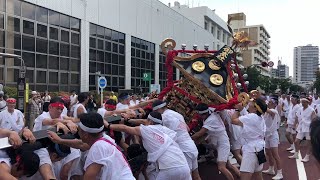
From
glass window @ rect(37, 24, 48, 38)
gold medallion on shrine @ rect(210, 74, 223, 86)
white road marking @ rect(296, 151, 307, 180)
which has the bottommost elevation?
white road marking @ rect(296, 151, 307, 180)

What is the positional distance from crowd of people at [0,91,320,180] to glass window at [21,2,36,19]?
13165 mm

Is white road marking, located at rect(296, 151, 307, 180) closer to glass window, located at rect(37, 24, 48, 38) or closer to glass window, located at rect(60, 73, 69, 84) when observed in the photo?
glass window, located at rect(37, 24, 48, 38)

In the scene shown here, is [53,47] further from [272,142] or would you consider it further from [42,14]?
[272,142]

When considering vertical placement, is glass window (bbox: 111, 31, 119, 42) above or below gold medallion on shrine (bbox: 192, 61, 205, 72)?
above

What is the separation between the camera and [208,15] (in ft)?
183

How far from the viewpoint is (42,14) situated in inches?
837

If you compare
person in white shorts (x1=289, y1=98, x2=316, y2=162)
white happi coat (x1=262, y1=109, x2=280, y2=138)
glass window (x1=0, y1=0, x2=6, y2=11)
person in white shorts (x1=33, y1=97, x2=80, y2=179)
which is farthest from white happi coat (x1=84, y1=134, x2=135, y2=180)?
glass window (x1=0, y1=0, x2=6, y2=11)

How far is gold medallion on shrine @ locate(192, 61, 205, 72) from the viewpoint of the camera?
7.71 meters

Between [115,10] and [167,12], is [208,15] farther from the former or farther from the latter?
[115,10]

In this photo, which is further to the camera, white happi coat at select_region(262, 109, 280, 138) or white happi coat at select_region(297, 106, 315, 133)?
white happi coat at select_region(297, 106, 315, 133)

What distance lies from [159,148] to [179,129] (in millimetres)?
1233

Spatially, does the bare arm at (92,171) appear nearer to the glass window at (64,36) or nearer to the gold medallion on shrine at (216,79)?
the gold medallion on shrine at (216,79)

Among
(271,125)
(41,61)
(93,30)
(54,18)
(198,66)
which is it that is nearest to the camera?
(198,66)

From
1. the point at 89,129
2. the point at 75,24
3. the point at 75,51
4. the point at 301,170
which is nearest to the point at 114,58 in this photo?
the point at 75,51
